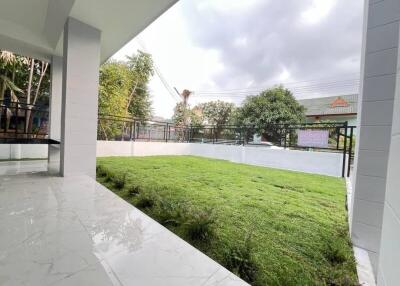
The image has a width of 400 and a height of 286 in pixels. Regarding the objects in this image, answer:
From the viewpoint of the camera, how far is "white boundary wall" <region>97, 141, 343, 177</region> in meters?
5.80

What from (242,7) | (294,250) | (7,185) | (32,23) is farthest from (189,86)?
(294,250)

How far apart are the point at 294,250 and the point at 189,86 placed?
19412mm

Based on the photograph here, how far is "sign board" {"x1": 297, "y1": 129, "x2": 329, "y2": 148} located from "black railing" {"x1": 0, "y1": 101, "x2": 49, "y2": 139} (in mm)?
6976

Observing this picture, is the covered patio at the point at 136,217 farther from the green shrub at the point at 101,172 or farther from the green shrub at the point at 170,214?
the green shrub at the point at 101,172

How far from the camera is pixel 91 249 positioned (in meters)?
1.49

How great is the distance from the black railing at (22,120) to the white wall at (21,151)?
346 millimetres

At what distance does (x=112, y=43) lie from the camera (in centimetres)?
433

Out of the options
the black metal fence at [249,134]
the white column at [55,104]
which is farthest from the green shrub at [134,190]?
the black metal fence at [249,134]

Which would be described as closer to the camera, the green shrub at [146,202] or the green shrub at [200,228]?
the green shrub at [200,228]

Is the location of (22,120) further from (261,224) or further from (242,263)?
(242,263)

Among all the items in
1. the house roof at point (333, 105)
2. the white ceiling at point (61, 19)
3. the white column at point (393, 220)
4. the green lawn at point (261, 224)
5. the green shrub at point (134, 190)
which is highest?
the house roof at point (333, 105)

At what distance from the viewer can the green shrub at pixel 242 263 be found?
4.57ft

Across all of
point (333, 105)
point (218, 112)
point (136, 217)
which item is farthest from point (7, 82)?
point (333, 105)

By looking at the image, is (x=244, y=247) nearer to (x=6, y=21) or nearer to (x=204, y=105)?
(x=6, y=21)
